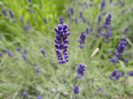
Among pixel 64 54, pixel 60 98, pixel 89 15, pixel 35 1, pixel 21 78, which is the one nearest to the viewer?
pixel 64 54

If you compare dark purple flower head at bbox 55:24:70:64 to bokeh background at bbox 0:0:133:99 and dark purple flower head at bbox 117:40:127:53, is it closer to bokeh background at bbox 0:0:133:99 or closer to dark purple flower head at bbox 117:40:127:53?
bokeh background at bbox 0:0:133:99

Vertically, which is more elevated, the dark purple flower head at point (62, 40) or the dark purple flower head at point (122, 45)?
the dark purple flower head at point (122, 45)

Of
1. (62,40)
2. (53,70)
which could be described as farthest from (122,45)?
(53,70)

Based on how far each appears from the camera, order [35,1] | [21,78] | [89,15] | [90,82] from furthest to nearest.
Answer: [35,1] → [89,15] → [21,78] → [90,82]

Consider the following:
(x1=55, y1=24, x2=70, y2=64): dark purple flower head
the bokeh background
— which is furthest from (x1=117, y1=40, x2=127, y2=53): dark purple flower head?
(x1=55, y1=24, x2=70, y2=64): dark purple flower head

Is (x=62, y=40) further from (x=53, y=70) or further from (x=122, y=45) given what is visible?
(x=53, y=70)

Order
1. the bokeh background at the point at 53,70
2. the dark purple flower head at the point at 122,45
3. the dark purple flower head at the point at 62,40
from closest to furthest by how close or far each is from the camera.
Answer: the dark purple flower head at the point at 62,40 < the dark purple flower head at the point at 122,45 < the bokeh background at the point at 53,70

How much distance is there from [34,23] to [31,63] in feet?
5.35

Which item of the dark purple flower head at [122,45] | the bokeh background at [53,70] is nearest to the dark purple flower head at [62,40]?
the bokeh background at [53,70]

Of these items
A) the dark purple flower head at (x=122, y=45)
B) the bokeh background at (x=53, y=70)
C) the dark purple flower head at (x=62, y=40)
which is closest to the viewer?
the dark purple flower head at (x=62, y=40)

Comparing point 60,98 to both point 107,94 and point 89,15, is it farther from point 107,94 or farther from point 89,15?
point 89,15

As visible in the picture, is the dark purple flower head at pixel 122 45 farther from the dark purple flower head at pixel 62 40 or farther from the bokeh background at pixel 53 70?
the dark purple flower head at pixel 62 40

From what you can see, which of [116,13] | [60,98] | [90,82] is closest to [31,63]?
[60,98]

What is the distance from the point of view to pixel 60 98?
2.20m
